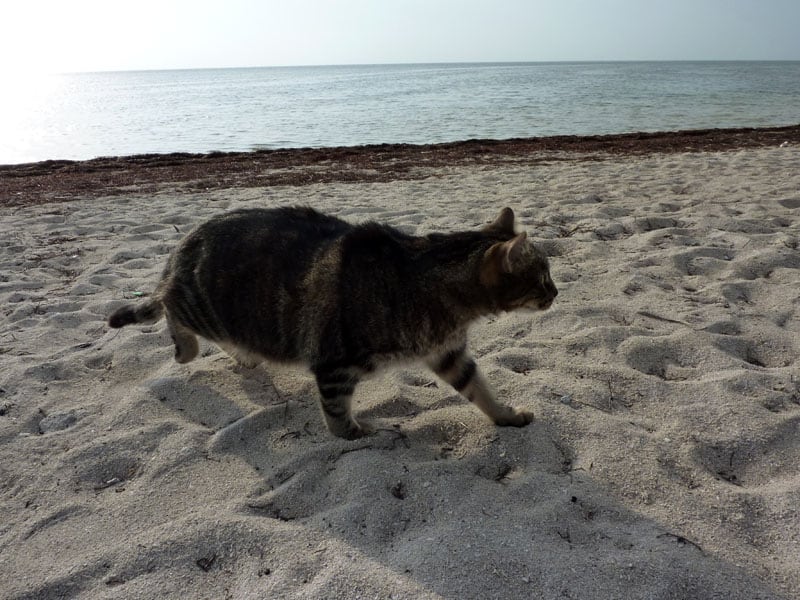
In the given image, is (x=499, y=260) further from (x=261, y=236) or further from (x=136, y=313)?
(x=136, y=313)

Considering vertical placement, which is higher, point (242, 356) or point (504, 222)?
point (504, 222)

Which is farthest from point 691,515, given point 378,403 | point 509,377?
point 378,403

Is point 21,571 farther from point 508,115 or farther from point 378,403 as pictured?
point 508,115

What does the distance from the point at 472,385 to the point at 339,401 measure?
29.0 inches

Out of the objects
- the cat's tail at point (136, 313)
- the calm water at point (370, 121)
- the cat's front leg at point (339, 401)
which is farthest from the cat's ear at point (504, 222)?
the calm water at point (370, 121)

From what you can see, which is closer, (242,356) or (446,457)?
(446,457)

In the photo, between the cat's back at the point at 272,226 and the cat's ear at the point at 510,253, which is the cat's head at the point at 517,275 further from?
the cat's back at the point at 272,226

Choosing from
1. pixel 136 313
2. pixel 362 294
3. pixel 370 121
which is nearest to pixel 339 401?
pixel 362 294

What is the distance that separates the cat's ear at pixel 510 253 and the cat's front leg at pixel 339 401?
983 mm

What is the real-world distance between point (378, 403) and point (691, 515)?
173 centimetres

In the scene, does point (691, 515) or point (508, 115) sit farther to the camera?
point (508, 115)

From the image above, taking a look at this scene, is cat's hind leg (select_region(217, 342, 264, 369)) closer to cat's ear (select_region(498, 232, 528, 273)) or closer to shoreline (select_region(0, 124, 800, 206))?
cat's ear (select_region(498, 232, 528, 273))

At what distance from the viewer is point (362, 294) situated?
9.58ft

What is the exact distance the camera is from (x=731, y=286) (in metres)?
4.33
